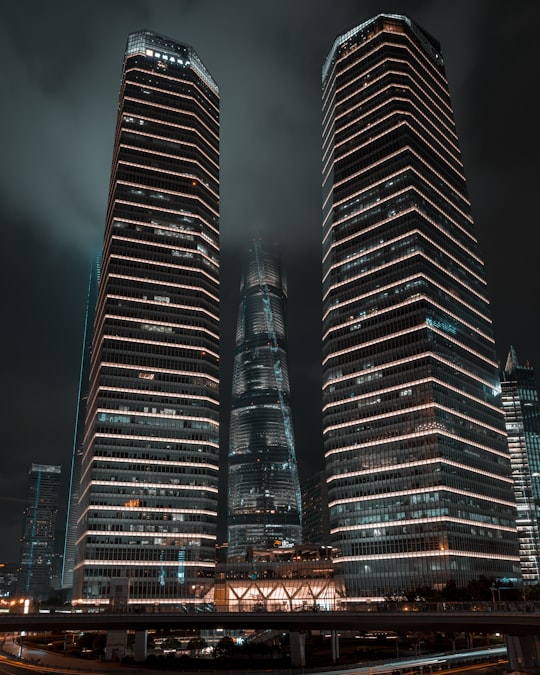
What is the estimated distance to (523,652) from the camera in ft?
304

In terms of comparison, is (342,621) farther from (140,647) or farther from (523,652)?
(140,647)

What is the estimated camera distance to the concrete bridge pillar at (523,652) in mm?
91875

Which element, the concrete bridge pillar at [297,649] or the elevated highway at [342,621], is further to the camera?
the concrete bridge pillar at [297,649]

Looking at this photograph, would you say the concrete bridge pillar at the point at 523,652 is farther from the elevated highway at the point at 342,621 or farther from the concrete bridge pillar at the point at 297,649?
the concrete bridge pillar at the point at 297,649

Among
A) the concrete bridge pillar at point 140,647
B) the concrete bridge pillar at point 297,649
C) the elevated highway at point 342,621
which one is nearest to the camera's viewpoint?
the elevated highway at point 342,621

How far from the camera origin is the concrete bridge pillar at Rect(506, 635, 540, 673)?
3617 inches

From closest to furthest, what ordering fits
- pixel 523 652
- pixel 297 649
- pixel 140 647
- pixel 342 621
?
pixel 523 652 < pixel 342 621 < pixel 297 649 < pixel 140 647

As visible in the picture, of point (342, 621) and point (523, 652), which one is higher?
point (342, 621)

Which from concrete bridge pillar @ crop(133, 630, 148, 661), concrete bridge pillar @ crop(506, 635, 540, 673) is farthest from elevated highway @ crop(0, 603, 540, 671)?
concrete bridge pillar @ crop(133, 630, 148, 661)

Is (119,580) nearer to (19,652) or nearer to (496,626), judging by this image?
(19,652)

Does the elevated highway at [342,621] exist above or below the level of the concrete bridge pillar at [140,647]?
above

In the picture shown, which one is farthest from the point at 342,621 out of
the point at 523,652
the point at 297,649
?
the point at 523,652

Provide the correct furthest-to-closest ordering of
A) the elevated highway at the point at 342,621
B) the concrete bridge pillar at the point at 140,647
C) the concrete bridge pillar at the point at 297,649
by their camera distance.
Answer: the concrete bridge pillar at the point at 140,647 < the concrete bridge pillar at the point at 297,649 < the elevated highway at the point at 342,621

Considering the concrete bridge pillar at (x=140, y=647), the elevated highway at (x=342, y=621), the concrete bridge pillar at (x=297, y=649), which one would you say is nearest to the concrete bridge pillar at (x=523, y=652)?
the elevated highway at (x=342, y=621)
